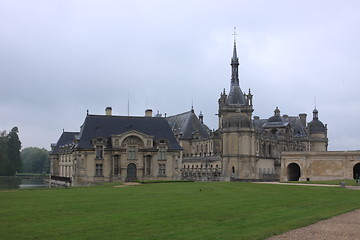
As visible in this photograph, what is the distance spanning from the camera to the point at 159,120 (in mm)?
75188

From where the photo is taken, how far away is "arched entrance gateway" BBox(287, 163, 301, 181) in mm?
82400

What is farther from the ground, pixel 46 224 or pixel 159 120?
pixel 159 120

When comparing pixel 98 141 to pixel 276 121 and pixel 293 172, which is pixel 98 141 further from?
pixel 276 121

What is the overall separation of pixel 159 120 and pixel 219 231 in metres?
57.7

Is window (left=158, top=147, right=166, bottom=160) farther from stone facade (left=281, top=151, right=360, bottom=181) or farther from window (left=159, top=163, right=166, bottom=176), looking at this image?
stone facade (left=281, top=151, right=360, bottom=181)

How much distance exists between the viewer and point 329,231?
18.5 meters

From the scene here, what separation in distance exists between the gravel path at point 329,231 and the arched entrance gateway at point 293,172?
61.1 metres

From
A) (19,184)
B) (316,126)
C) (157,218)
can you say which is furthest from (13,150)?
(157,218)

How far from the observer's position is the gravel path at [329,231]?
56.2ft

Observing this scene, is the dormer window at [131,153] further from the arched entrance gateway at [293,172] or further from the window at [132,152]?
the arched entrance gateway at [293,172]

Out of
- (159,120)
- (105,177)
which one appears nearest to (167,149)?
(159,120)

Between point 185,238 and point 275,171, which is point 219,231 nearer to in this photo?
point 185,238

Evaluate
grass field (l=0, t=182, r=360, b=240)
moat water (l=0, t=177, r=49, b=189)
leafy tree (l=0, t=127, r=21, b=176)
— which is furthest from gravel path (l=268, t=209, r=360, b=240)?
leafy tree (l=0, t=127, r=21, b=176)

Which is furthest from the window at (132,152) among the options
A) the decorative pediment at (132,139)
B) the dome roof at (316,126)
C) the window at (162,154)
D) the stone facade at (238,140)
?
the dome roof at (316,126)
